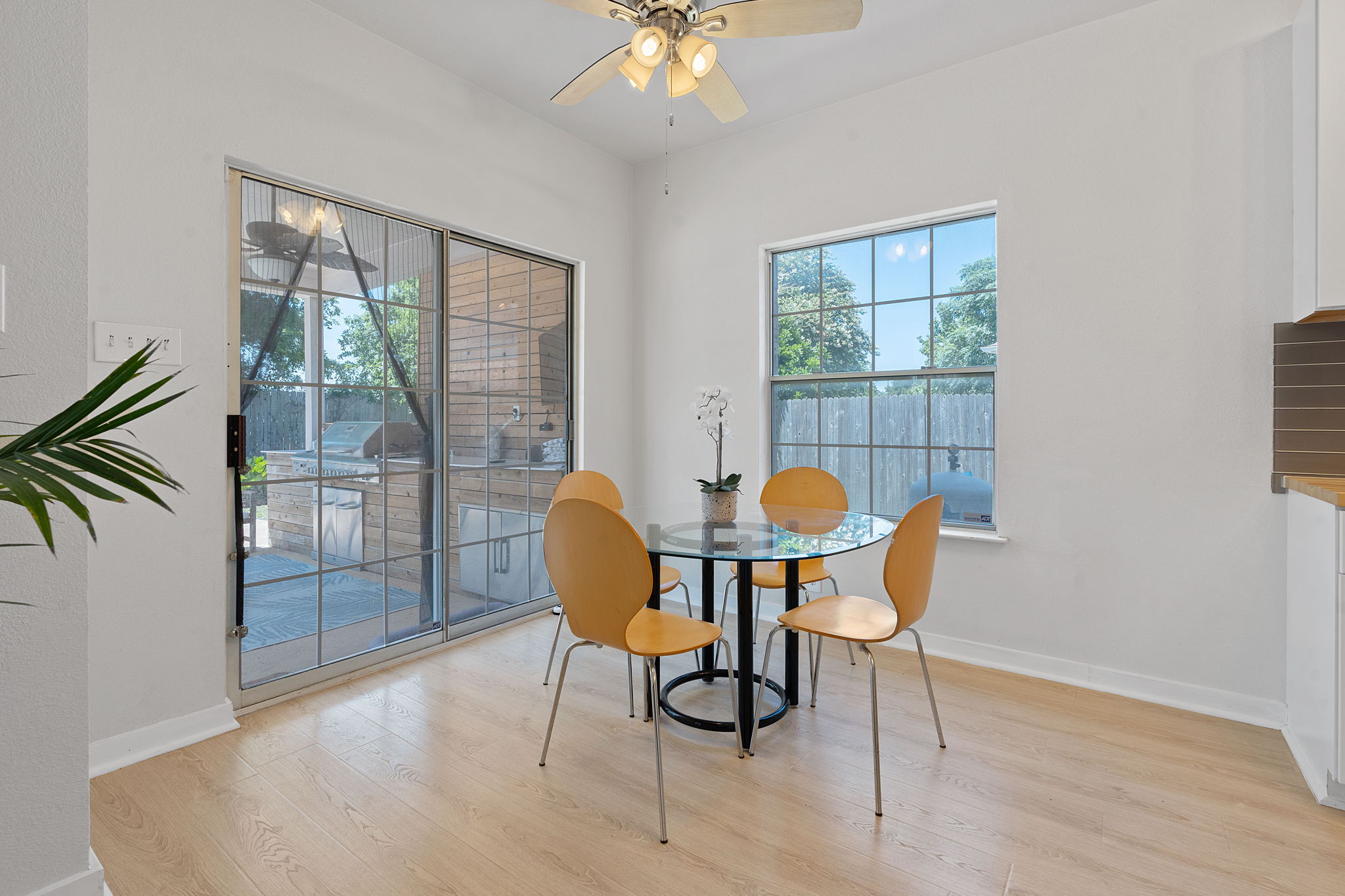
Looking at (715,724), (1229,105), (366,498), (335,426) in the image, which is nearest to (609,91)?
(335,426)

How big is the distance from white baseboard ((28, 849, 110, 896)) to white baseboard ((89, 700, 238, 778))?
0.67 meters

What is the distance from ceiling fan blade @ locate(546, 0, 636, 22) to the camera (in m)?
1.94

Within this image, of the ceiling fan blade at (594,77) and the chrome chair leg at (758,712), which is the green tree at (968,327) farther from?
the ceiling fan blade at (594,77)

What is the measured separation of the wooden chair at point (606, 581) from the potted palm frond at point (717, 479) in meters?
0.64

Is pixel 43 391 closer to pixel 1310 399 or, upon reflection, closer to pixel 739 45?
pixel 739 45

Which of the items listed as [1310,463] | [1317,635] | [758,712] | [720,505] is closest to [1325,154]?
[1310,463]

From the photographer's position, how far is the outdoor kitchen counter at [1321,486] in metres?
1.86

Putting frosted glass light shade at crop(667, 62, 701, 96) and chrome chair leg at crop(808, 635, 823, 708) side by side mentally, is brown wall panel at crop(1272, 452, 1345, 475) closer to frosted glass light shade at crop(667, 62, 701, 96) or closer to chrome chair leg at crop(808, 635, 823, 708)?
chrome chair leg at crop(808, 635, 823, 708)

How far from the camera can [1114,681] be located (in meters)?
2.80

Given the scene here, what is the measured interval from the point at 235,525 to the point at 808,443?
2.82m

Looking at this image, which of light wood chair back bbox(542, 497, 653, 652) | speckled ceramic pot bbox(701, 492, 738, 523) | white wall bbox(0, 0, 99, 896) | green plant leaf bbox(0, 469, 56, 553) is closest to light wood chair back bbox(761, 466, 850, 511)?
speckled ceramic pot bbox(701, 492, 738, 523)

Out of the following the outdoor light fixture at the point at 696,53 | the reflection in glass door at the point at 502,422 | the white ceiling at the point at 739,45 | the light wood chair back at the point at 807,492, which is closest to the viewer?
the outdoor light fixture at the point at 696,53

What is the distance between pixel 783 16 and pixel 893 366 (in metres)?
1.94

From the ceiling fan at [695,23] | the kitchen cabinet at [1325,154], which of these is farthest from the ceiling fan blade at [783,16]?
the kitchen cabinet at [1325,154]
